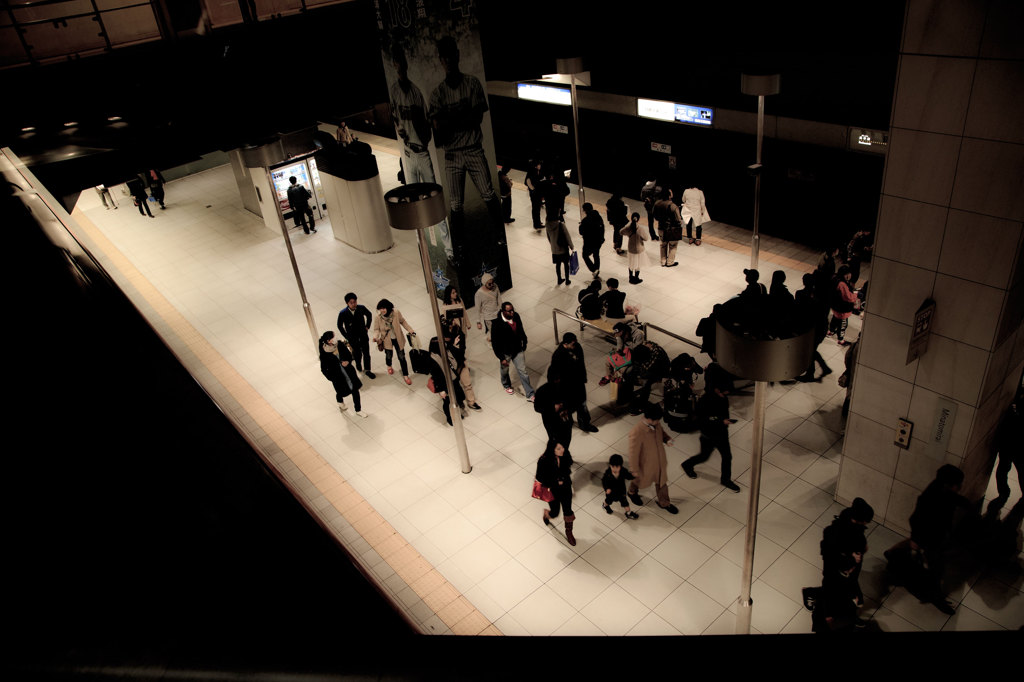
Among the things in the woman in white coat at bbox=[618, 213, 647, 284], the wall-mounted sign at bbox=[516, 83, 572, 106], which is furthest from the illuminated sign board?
the woman in white coat at bbox=[618, 213, 647, 284]

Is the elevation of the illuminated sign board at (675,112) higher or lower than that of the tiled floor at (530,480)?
higher

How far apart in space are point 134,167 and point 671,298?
303 inches

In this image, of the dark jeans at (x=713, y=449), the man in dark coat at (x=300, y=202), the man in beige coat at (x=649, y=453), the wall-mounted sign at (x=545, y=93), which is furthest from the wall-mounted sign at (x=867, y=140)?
the man in dark coat at (x=300, y=202)

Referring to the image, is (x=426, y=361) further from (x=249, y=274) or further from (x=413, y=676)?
(x=413, y=676)

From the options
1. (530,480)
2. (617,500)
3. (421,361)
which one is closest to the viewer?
(617,500)

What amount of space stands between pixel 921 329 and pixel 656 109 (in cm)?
922

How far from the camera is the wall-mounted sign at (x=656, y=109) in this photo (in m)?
13.8

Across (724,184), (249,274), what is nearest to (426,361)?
(249,274)

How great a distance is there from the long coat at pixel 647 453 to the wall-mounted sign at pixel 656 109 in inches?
338

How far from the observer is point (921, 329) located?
236 inches

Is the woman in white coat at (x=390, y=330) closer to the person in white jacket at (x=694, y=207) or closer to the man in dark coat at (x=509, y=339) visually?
the man in dark coat at (x=509, y=339)

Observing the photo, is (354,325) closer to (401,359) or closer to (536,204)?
(401,359)

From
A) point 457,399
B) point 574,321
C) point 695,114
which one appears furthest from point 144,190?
point 695,114

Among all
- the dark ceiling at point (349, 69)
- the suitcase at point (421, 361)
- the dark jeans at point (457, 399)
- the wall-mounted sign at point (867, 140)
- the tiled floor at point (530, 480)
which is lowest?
the tiled floor at point (530, 480)
